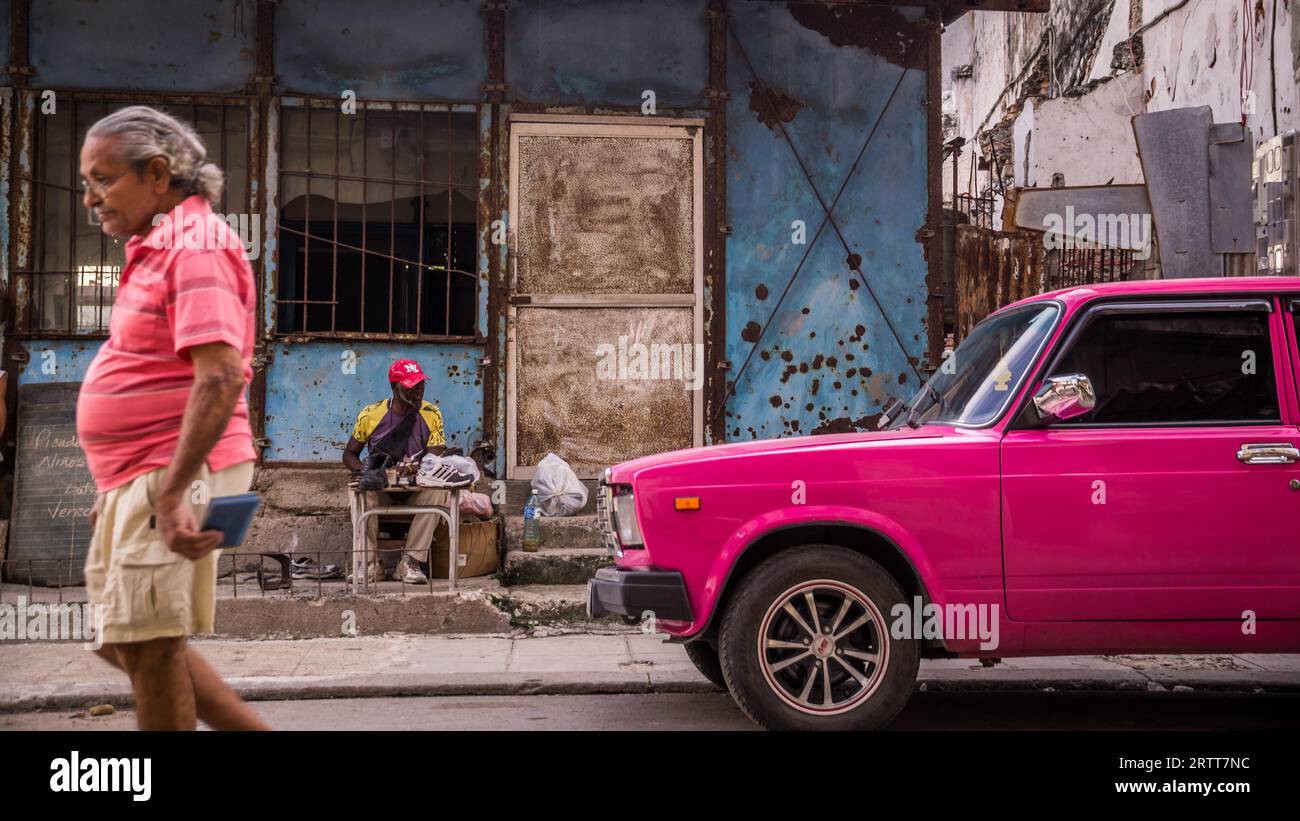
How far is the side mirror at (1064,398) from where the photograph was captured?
4.94 m

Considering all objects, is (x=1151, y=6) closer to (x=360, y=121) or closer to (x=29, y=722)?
(x=360, y=121)

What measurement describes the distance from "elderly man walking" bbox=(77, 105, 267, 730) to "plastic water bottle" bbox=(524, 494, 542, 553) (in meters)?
5.53

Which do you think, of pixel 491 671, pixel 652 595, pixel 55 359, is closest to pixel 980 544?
pixel 652 595

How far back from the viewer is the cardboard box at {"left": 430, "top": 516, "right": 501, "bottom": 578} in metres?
8.97

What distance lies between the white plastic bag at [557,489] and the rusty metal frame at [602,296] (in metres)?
0.44

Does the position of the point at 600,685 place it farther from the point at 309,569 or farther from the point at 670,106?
the point at 670,106

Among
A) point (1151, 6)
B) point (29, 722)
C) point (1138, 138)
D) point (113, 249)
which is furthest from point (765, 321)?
point (1151, 6)

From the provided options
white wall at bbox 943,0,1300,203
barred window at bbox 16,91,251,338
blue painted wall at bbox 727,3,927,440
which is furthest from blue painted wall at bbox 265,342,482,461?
white wall at bbox 943,0,1300,203

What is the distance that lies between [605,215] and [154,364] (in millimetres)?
7038

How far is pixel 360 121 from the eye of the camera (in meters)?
10.1

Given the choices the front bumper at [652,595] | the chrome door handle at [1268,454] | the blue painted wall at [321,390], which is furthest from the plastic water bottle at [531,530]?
the chrome door handle at [1268,454]

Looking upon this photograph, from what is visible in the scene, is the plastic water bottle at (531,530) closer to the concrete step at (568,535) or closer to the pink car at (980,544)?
the concrete step at (568,535)

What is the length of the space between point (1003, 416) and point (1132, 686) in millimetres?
2183

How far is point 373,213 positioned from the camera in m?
10.1
